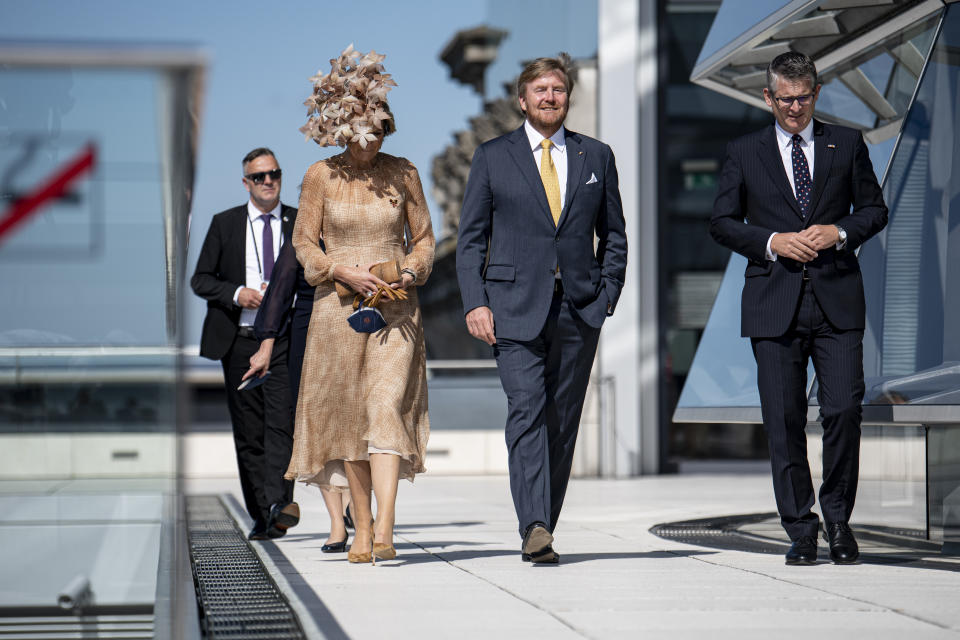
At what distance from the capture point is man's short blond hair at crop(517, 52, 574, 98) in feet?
17.0

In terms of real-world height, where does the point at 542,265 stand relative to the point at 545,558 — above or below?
above

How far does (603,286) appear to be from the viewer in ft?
17.1

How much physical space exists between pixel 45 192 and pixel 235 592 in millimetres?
2021

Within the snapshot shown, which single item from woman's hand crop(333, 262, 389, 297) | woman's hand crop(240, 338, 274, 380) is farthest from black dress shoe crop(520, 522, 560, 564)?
woman's hand crop(240, 338, 274, 380)

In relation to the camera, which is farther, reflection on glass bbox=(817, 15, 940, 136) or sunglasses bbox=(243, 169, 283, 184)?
sunglasses bbox=(243, 169, 283, 184)

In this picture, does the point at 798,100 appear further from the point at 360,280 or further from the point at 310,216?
the point at 310,216

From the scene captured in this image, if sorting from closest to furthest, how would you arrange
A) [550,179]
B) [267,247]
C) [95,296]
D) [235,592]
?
[95,296], [235,592], [550,179], [267,247]

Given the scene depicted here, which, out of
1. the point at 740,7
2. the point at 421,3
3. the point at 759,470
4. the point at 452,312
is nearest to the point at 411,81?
the point at 421,3

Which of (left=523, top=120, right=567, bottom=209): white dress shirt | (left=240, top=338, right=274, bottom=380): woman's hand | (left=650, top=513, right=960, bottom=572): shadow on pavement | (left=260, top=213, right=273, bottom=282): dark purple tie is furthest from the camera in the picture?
(left=260, top=213, right=273, bottom=282): dark purple tie

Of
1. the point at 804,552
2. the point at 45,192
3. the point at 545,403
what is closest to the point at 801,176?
the point at 545,403

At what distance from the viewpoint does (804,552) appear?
16.1 ft

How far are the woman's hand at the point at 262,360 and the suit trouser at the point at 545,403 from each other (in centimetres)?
152

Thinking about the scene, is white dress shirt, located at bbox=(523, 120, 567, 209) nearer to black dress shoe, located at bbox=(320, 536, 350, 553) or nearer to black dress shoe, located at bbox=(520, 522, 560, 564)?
black dress shoe, located at bbox=(520, 522, 560, 564)

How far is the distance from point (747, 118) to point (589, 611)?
9.91m
